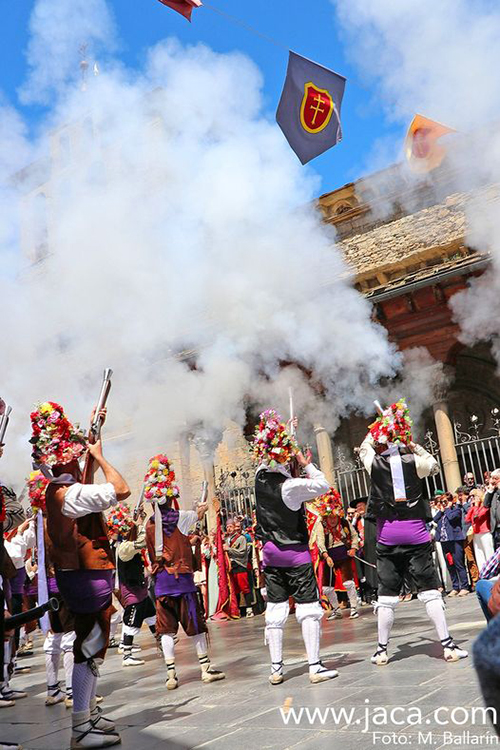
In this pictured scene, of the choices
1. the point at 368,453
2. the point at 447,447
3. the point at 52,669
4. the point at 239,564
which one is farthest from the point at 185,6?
the point at 447,447

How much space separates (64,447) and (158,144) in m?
12.1

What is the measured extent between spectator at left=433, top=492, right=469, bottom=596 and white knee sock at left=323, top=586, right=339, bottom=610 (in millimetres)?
1981

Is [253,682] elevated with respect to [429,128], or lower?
lower

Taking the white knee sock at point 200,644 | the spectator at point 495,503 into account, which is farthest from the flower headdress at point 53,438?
the spectator at point 495,503

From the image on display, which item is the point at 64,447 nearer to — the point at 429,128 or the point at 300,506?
the point at 300,506

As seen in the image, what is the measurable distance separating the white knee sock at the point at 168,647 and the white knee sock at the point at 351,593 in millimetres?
4842

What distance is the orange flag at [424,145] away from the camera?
14.3m

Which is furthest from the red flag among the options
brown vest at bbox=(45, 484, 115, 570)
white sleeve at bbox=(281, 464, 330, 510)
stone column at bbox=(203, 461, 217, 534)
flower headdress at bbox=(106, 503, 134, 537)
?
stone column at bbox=(203, 461, 217, 534)

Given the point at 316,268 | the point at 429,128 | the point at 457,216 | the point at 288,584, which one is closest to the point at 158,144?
the point at 316,268

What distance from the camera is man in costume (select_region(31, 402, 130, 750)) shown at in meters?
4.22

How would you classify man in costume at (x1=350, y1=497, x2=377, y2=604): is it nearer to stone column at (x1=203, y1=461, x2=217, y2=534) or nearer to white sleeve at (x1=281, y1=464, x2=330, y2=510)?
stone column at (x1=203, y1=461, x2=217, y2=534)

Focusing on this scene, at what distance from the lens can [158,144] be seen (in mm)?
15398

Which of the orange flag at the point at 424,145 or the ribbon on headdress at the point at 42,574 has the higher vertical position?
the orange flag at the point at 424,145

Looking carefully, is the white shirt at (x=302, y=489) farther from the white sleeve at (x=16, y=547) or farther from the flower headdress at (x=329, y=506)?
the flower headdress at (x=329, y=506)
